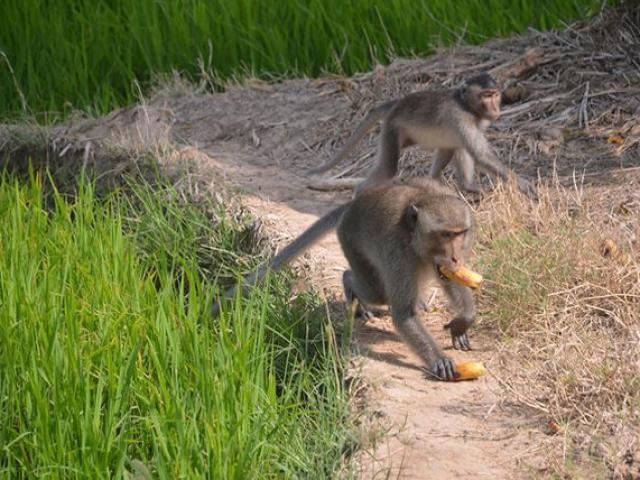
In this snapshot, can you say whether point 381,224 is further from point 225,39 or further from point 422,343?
point 225,39

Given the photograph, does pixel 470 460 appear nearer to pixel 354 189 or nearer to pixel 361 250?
pixel 361 250

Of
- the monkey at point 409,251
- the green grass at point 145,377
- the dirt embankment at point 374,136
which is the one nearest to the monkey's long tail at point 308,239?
the monkey at point 409,251

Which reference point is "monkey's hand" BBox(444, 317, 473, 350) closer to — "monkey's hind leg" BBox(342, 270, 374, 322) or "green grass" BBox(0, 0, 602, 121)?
"monkey's hind leg" BBox(342, 270, 374, 322)

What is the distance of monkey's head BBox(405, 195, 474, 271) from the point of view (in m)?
6.12

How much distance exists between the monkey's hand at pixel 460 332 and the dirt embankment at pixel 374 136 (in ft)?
0.16

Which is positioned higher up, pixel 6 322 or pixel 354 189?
pixel 6 322

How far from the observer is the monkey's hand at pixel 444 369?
611cm

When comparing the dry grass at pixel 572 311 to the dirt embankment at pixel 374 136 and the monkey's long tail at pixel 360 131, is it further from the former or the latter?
the monkey's long tail at pixel 360 131

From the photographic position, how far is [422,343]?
20.5 ft

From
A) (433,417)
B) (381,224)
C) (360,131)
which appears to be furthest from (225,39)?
(433,417)

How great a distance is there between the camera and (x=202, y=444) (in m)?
5.21

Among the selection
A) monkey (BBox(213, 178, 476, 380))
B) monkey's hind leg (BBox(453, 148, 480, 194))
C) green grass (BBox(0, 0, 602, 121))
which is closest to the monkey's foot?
monkey (BBox(213, 178, 476, 380))

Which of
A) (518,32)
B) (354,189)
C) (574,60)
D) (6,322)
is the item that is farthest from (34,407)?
(518,32)

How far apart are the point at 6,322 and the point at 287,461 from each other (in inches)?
59.1
